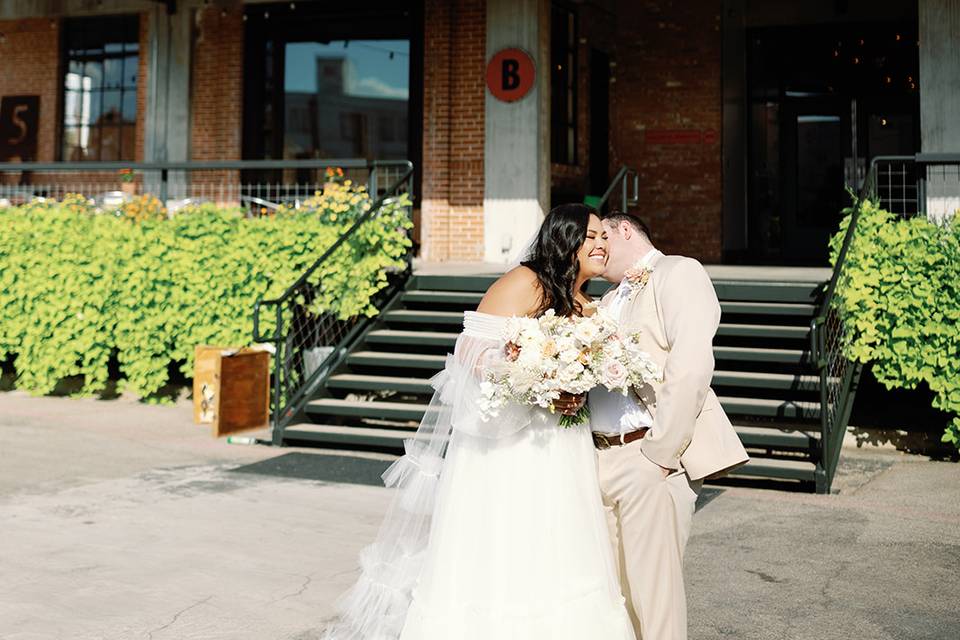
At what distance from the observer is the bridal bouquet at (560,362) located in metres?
3.98

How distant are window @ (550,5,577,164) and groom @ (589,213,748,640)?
11.3 m

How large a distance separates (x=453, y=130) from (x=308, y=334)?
505 centimetres

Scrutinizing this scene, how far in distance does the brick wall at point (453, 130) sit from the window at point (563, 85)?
3.36 feet

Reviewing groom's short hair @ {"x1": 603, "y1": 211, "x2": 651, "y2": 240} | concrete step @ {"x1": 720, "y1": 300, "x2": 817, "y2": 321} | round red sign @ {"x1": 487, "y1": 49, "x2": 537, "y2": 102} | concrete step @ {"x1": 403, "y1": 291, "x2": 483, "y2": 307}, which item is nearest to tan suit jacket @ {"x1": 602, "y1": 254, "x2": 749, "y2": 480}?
groom's short hair @ {"x1": 603, "y1": 211, "x2": 651, "y2": 240}

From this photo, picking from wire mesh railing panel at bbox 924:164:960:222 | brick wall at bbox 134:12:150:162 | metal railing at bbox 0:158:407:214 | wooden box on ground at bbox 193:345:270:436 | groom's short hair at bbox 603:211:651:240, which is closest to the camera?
groom's short hair at bbox 603:211:651:240

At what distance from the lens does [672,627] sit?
404 centimetres

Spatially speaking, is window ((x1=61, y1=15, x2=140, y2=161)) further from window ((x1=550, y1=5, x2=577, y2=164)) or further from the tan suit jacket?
the tan suit jacket

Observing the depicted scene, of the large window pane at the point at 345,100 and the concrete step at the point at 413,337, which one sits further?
the large window pane at the point at 345,100

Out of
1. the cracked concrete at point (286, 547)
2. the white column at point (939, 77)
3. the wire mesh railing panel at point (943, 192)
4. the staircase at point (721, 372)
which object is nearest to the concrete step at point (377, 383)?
the staircase at point (721, 372)

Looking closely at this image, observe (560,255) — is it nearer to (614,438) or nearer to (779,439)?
(614,438)

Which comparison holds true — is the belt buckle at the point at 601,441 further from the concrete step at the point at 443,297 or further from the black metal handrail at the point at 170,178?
the black metal handrail at the point at 170,178

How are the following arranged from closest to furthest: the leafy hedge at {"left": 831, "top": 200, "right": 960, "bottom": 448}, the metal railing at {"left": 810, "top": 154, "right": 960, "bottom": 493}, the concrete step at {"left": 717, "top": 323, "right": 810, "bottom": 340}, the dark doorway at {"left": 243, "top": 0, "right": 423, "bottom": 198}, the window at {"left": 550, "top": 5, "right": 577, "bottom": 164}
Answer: the metal railing at {"left": 810, "top": 154, "right": 960, "bottom": 493} → the leafy hedge at {"left": 831, "top": 200, "right": 960, "bottom": 448} → the concrete step at {"left": 717, "top": 323, "right": 810, "bottom": 340} → the window at {"left": 550, "top": 5, "right": 577, "bottom": 164} → the dark doorway at {"left": 243, "top": 0, "right": 423, "bottom": 198}

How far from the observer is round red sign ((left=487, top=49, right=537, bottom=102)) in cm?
1459

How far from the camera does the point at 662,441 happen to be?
395cm
